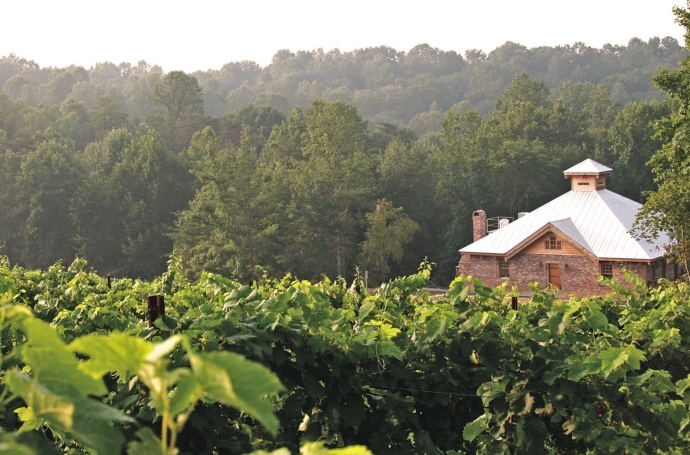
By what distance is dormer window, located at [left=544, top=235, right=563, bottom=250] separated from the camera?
32.9 metres

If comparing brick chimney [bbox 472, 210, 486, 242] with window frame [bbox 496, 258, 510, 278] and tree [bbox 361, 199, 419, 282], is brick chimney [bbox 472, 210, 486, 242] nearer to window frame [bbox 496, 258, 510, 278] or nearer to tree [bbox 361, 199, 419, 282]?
window frame [bbox 496, 258, 510, 278]

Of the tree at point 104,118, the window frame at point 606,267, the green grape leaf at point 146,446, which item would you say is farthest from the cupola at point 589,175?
the tree at point 104,118

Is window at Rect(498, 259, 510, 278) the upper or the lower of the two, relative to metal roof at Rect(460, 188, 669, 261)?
lower

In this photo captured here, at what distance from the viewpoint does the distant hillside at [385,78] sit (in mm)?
102562

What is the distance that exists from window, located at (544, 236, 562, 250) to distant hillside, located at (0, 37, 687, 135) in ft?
208

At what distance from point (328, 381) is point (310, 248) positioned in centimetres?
3526

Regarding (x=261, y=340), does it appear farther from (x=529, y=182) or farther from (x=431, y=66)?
(x=431, y=66)

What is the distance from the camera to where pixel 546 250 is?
109 ft

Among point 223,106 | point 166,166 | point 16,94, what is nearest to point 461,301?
point 166,166

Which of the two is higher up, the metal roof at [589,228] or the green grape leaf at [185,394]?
the green grape leaf at [185,394]

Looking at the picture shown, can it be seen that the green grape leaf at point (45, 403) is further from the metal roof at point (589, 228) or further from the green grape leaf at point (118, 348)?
the metal roof at point (589, 228)

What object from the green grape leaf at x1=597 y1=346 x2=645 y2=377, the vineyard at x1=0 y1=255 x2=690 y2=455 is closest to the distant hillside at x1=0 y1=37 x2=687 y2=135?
the vineyard at x1=0 y1=255 x2=690 y2=455

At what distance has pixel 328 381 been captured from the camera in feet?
16.2

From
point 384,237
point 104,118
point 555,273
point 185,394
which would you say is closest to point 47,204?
point 384,237
